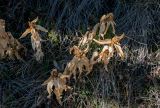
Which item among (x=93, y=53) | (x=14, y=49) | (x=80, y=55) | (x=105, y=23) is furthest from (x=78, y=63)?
(x=14, y=49)

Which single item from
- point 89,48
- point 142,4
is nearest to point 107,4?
point 142,4

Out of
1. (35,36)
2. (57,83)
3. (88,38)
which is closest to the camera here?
(57,83)

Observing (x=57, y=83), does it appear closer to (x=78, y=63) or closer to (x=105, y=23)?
(x=78, y=63)

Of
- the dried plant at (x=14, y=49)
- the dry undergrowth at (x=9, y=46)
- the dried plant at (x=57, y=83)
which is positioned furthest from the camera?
the dried plant at (x=14, y=49)

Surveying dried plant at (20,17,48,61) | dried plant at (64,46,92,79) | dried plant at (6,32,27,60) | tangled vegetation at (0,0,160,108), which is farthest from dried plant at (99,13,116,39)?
dried plant at (6,32,27,60)

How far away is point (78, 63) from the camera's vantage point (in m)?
3.02

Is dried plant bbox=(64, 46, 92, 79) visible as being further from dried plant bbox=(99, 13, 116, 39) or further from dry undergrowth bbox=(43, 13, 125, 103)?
dried plant bbox=(99, 13, 116, 39)

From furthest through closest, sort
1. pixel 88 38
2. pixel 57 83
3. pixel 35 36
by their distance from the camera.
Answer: pixel 88 38 → pixel 35 36 → pixel 57 83

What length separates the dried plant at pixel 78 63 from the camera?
2.98 metres

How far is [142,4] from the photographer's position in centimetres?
351

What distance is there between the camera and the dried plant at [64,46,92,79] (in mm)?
2980

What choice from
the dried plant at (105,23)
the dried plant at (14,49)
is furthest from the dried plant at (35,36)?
the dried plant at (105,23)

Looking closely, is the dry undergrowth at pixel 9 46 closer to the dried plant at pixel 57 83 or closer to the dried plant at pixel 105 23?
the dried plant at pixel 57 83

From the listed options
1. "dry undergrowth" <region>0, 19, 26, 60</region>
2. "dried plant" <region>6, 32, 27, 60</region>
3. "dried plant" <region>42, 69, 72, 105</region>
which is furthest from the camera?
"dried plant" <region>6, 32, 27, 60</region>
